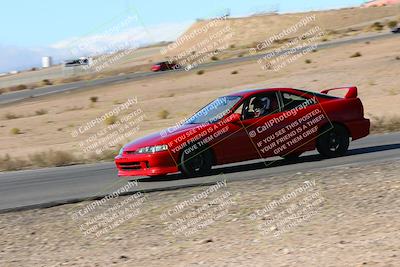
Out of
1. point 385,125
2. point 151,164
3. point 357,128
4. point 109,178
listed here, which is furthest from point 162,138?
point 385,125

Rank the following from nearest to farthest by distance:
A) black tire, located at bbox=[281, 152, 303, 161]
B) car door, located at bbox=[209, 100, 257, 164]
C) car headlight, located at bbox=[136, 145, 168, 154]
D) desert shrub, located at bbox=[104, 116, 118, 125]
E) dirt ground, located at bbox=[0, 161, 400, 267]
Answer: dirt ground, located at bbox=[0, 161, 400, 267]
car headlight, located at bbox=[136, 145, 168, 154]
car door, located at bbox=[209, 100, 257, 164]
black tire, located at bbox=[281, 152, 303, 161]
desert shrub, located at bbox=[104, 116, 118, 125]

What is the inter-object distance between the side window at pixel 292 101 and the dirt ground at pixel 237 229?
2.34m

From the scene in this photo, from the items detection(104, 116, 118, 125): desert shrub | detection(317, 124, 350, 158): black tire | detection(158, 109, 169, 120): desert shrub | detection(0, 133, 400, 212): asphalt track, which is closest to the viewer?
detection(0, 133, 400, 212): asphalt track

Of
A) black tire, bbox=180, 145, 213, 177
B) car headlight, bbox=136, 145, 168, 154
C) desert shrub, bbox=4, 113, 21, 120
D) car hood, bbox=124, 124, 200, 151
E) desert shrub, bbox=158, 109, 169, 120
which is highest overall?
car hood, bbox=124, 124, 200, 151

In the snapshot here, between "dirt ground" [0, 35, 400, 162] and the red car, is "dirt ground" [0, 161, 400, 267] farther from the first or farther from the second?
"dirt ground" [0, 35, 400, 162]

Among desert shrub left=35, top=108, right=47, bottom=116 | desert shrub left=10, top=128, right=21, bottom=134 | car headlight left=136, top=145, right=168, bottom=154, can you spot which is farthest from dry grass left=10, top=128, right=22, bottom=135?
car headlight left=136, top=145, right=168, bottom=154

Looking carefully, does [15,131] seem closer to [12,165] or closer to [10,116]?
[10,116]

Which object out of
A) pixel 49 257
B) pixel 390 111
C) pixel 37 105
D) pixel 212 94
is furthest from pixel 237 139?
pixel 37 105

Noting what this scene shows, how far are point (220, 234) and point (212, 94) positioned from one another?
29.9 meters

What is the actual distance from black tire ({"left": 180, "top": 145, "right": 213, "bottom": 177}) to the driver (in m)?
1.19

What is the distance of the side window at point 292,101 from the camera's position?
13570 mm

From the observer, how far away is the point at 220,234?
8.46 meters

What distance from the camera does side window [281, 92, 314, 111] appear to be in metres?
13.6

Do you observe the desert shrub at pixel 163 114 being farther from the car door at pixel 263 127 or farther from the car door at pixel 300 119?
the car door at pixel 263 127
